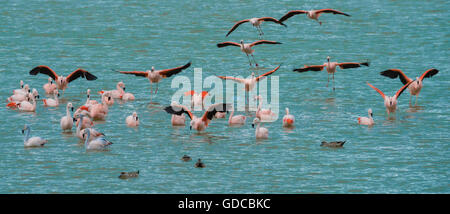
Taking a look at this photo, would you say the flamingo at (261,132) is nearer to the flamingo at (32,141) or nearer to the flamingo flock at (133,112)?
the flamingo flock at (133,112)

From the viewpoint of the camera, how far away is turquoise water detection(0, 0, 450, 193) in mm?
19188

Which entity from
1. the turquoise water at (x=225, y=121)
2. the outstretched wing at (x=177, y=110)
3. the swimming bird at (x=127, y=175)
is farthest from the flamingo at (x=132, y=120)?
the swimming bird at (x=127, y=175)

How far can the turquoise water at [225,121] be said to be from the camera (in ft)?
63.0

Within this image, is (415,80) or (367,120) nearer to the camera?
(367,120)

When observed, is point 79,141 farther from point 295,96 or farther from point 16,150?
point 295,96

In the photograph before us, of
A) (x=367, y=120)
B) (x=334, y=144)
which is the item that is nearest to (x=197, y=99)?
(x=367, y=120)

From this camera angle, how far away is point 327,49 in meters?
35.9

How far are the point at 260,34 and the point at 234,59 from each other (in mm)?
2378

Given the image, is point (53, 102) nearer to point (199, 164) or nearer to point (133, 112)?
point (133, 112)

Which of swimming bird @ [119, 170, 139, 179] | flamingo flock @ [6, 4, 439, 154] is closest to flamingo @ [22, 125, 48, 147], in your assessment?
flamingo flock @ [6, 4, 439, 154]

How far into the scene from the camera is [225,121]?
24734 mm

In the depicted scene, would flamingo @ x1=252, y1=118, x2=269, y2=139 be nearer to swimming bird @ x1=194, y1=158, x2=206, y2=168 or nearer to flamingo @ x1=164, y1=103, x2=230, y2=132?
flamingo @ x1=164, y1=103, x2=230, y2=132

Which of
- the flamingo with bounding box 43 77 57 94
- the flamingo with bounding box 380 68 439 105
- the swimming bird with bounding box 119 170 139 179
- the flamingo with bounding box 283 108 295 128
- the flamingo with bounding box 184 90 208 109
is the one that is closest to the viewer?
the swimming bird with bounding box 119 170 139 179

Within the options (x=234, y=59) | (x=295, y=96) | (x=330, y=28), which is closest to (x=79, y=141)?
(x=295, y=96)
